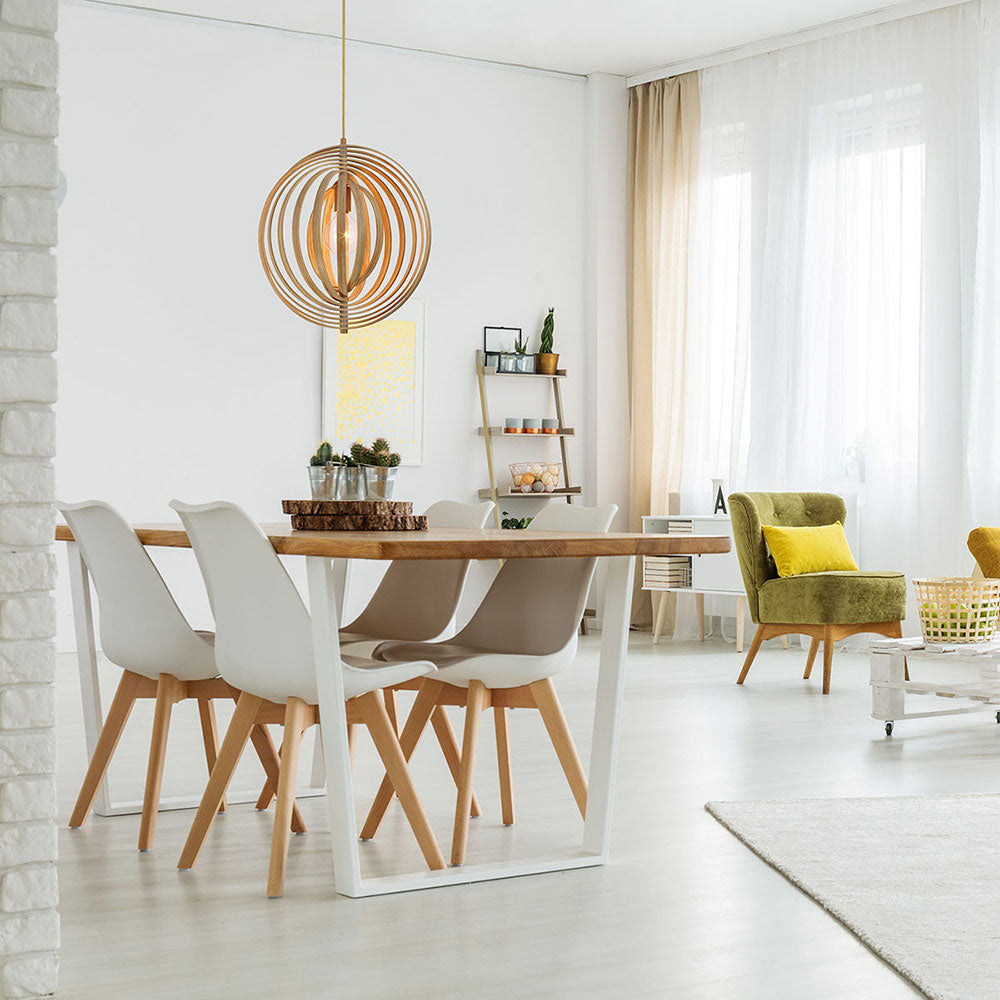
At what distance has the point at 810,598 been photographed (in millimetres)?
5715

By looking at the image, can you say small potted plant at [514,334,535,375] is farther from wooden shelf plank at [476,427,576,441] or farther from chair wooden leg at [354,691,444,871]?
chair wooden leg at [354,691,444,871]

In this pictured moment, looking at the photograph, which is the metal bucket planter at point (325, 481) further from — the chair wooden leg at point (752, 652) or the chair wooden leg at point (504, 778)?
the chair wooden leg at point (752, 652)

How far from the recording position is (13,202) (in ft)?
6.90

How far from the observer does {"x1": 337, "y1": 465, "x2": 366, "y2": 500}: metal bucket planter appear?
339 cm

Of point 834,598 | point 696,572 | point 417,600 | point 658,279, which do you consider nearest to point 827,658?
point 834,598

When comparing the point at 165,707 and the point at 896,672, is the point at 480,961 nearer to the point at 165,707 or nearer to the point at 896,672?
the point at 165,707

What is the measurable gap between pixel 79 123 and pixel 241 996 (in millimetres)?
5396

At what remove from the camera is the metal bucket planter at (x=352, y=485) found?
3391mm

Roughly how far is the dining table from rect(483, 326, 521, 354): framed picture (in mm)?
4670

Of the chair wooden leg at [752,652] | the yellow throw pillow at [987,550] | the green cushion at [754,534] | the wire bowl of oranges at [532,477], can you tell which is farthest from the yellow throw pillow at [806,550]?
the wire bowl of oranges at [532,477]

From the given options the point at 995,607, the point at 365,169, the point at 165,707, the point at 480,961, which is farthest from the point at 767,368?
the point at 480,961

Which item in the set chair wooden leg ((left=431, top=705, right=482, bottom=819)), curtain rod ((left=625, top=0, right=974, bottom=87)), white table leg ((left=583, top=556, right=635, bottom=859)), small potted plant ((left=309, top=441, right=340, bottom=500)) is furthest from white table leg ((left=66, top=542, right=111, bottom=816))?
curtain rod ((left=625, top=0, right=974, bottom=87))

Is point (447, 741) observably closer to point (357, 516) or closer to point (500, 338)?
point (357, 516)

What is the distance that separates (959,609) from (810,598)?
117 cm
